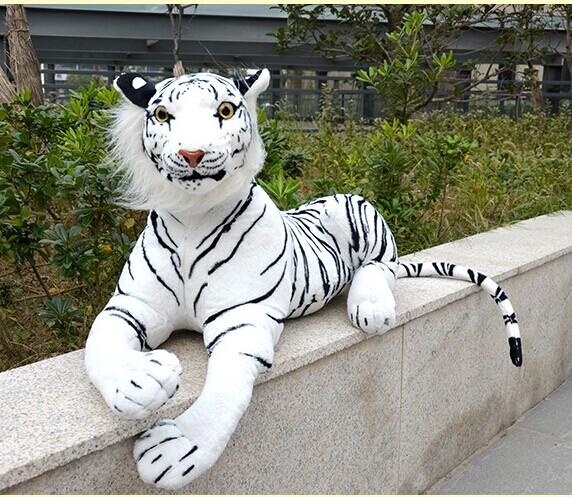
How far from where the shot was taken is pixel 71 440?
170cm

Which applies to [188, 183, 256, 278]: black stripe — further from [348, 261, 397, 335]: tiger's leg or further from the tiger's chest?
[348, 261, 397, 335]: tiger's leg

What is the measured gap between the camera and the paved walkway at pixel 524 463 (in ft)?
9.82

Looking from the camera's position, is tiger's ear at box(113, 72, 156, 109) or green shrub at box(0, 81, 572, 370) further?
green shrub at box(0, 81, 572, 370)

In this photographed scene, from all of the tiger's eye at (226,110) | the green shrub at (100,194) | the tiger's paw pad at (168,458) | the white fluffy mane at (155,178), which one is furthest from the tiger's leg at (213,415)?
the green shrub at (100,194)

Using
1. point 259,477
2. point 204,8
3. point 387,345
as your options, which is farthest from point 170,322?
point 204,8

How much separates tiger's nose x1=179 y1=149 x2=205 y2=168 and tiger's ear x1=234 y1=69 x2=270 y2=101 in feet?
1.02

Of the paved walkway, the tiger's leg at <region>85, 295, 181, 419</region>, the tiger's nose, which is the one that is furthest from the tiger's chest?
the paved walkway

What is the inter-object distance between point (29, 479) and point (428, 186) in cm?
367

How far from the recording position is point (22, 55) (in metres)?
5.03

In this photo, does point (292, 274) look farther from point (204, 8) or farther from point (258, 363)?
point (204, 8)

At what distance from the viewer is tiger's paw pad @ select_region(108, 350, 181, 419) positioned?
1707mm

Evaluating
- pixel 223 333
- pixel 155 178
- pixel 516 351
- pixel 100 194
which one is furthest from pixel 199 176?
pixel 516 351

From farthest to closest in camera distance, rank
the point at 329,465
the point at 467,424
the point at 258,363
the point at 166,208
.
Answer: the point at 467,424, the point at 329,465, the point at 166,208, the point at 258,363

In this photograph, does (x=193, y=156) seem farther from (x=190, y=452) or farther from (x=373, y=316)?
(x=373, y=316)
